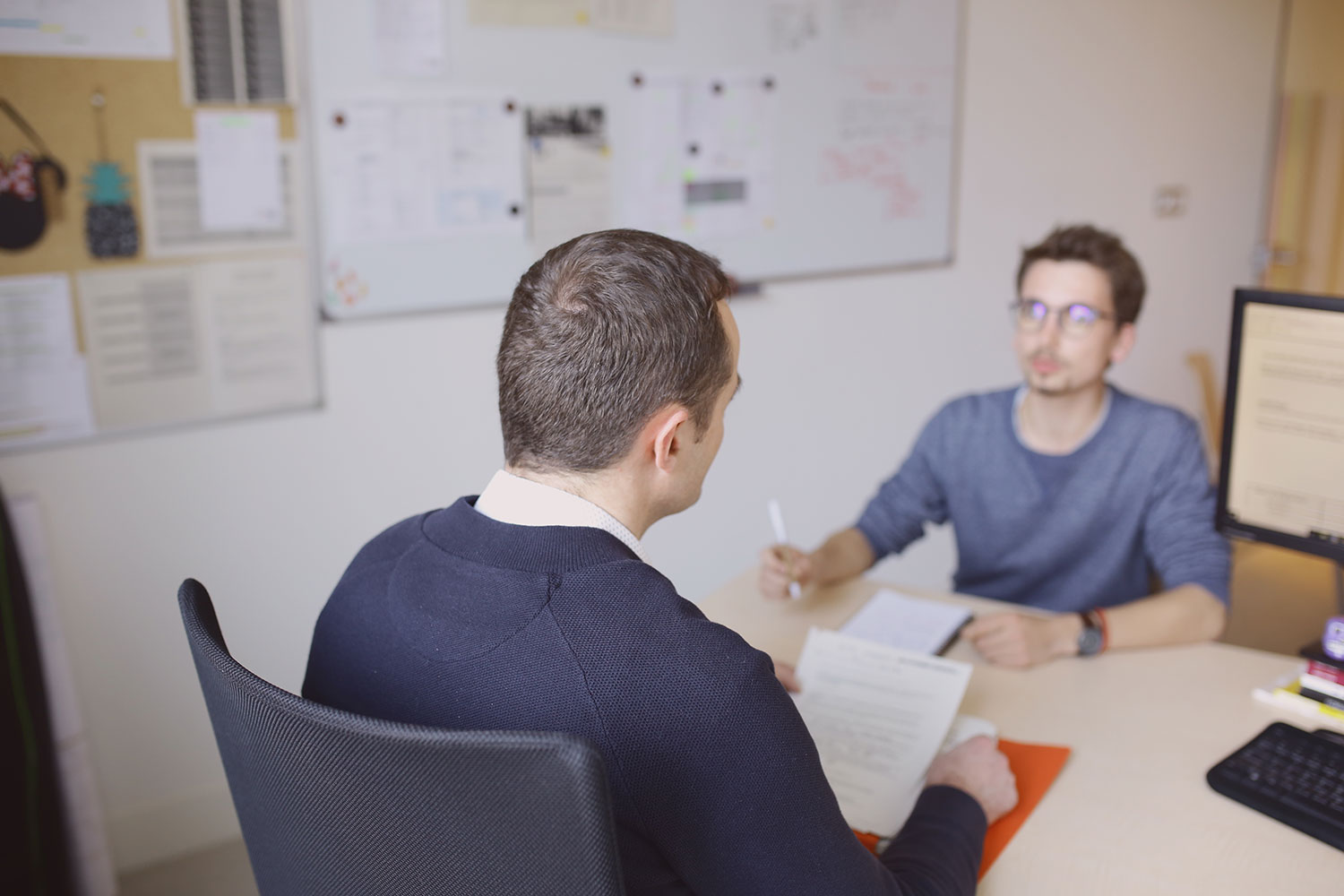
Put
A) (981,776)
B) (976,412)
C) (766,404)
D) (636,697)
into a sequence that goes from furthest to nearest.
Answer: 1. (766,404)
2. (976,412)
3. (981,776)
4. (636,697)

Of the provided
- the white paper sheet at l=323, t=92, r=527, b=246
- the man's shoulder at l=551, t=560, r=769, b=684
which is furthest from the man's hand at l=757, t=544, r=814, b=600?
the white paper sheet at l=323, t=92, r=527, b=246

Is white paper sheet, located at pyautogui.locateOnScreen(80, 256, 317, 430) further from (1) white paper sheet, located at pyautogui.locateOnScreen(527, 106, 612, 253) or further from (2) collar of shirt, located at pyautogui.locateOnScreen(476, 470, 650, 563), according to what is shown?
(2) collar of shirt, located at pyautogui.locateOnScreen(476, 470, 650, 563)

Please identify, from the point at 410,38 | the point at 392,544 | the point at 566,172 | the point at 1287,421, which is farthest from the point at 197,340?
the point at 1287,421

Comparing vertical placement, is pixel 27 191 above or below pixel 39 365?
→ above

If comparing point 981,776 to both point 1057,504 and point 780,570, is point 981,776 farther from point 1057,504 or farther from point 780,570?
point 1057,504

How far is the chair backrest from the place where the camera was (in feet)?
2.04

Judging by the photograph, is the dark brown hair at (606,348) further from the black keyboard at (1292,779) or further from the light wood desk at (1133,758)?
the black keyboard at (1292,779)

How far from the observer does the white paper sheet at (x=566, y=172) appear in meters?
2.57

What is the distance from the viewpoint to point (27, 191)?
6.54 ft

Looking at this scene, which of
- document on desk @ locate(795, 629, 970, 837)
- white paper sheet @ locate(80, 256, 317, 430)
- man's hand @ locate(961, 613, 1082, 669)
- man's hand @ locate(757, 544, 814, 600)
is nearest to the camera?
document on desk @ locate(795, 629, 970, 837)

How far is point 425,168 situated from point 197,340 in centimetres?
61

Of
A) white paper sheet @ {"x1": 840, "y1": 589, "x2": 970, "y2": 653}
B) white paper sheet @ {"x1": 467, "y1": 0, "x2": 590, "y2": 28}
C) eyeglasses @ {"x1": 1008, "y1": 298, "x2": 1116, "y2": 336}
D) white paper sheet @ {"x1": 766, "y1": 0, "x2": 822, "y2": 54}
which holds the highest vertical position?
white paper sheet @ {"x1": 766, "y1": 0, "x2": 822, "y2": 54}

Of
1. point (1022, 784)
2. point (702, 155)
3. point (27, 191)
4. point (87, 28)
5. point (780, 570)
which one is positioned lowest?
point (1022, 784)

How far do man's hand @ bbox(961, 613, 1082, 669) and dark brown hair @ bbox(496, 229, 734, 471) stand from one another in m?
0.74
